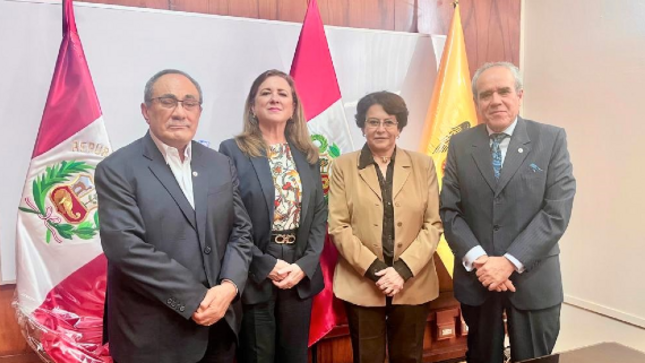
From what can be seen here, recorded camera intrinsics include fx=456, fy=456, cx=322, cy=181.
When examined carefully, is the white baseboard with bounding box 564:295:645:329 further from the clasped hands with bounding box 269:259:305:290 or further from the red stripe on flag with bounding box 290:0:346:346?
the clasped hands with bounding box 269:259:305:290

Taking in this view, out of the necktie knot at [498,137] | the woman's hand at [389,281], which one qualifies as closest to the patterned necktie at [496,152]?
the necktie knot at [498,137]

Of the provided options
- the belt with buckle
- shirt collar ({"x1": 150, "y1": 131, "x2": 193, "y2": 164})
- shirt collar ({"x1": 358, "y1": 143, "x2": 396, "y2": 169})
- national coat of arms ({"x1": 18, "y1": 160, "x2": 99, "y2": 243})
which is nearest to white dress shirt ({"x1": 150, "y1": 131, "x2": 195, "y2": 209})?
shirt collar ({"x1": 150, "y1": 131, "x2": 193, "y2": 164})

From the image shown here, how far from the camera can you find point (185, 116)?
5.09ft

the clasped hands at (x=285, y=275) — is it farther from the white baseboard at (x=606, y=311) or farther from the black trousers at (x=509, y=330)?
the white baseboard at (x=606, y=311)

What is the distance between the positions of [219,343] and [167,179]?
0.63 meters

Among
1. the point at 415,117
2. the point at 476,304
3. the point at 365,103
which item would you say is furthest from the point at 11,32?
the point at 476,304

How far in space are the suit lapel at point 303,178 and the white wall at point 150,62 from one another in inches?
21.4

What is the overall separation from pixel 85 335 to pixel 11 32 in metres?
1.33

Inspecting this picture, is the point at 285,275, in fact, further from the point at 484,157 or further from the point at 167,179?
the point at 484,157

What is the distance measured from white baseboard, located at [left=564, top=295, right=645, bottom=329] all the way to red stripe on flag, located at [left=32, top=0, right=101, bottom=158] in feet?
9.55

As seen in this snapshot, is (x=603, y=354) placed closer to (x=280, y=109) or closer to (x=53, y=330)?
(x=280, y=109)

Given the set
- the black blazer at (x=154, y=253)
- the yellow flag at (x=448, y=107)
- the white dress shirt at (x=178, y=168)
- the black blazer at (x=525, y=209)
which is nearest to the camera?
the black blazer at (x=154, y=253)

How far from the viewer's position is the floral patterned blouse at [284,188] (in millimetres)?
1871

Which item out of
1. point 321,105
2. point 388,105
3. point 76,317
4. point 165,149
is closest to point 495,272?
point 388,105
